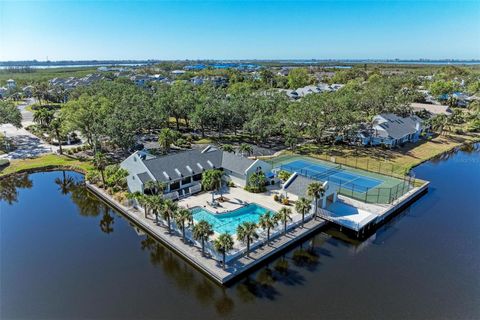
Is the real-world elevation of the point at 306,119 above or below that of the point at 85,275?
above

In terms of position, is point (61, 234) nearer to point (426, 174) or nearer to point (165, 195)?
point (165, 195)

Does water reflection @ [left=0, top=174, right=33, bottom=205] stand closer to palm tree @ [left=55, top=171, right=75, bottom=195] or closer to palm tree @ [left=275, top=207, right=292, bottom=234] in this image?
palm tree @ [left=55, top=171, right=75, bottom=195]

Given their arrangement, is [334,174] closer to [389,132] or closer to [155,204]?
[389,132]

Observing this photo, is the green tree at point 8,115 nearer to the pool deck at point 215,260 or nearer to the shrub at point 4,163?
the shrub at point 4,163

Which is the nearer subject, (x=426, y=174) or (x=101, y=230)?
(x=101, y=230)

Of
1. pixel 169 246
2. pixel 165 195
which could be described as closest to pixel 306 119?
pixel 165 195

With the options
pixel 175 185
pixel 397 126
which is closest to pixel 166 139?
pixel 175 185
